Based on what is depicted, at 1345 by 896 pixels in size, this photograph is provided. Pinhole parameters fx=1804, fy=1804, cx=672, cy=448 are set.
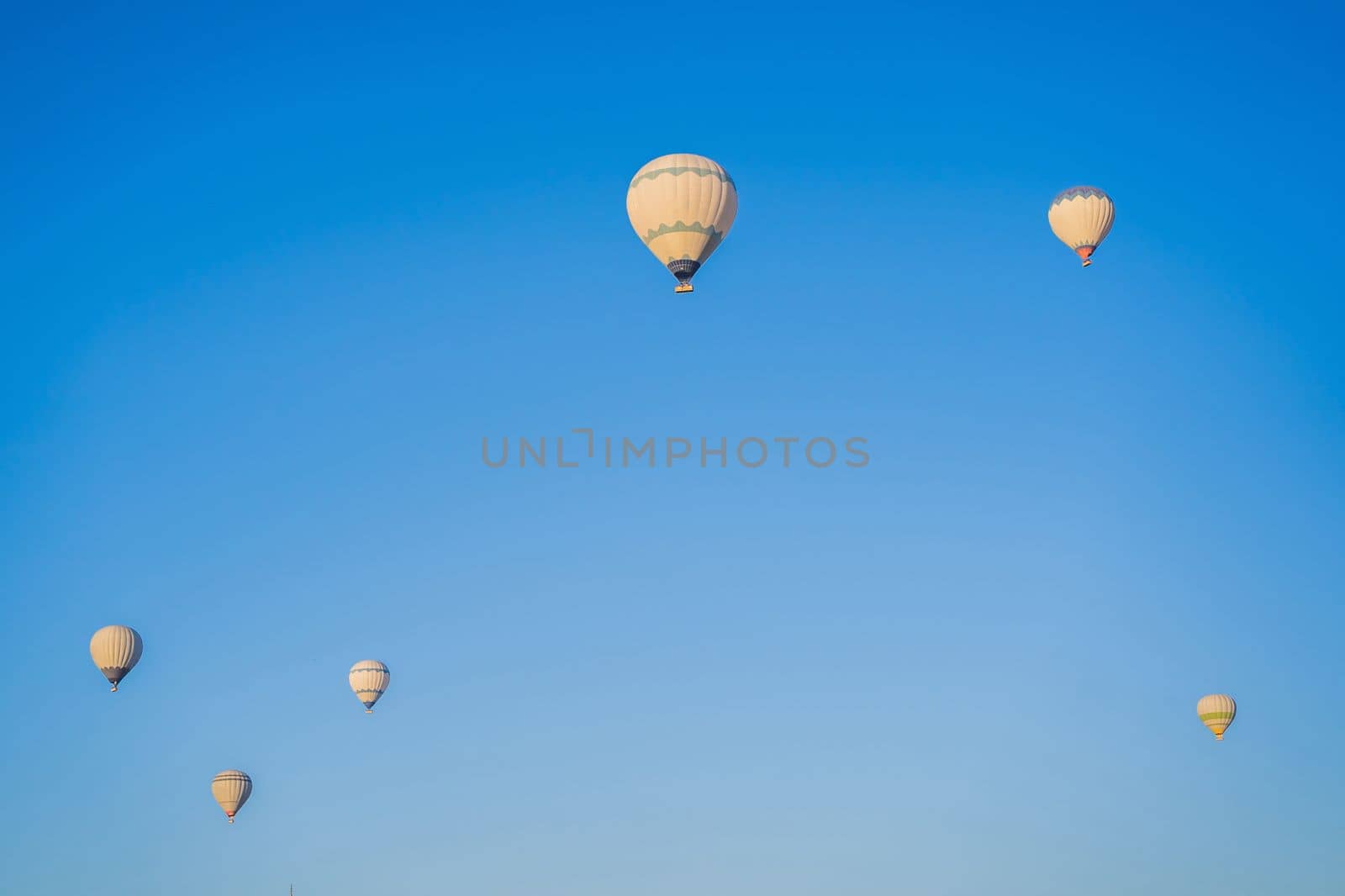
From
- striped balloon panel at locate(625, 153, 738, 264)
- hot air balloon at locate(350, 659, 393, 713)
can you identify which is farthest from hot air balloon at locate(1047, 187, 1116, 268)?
hot air balloon at locate(350, 659, 393, 713)

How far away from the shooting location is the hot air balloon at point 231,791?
9231 centimetres

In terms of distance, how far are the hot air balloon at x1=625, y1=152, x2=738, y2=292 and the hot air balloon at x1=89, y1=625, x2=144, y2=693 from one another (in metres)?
40.9

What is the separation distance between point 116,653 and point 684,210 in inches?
1688

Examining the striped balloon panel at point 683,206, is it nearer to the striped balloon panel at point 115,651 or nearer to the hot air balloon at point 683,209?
the hot air balloon at point 683,209

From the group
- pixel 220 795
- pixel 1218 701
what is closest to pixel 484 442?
pixel 220 795

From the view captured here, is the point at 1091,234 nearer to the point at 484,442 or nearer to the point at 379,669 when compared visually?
the point at 484,442

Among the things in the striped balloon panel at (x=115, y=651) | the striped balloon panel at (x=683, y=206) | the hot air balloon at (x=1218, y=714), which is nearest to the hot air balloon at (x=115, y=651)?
the striped balloon panel at (x=115, y=651)

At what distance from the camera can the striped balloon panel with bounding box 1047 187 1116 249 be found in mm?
76688

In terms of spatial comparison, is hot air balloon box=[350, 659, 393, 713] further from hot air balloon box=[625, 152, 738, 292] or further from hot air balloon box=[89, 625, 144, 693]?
hot air balloon box=[625, 152, 738, 292]

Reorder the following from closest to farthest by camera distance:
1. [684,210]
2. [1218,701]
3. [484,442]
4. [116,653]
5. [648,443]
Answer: [684,210], [484,442], [648,443], [116,653], [1218,701]

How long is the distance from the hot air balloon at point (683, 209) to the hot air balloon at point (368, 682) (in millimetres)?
41026

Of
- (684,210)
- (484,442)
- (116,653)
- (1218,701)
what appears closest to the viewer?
(684,210)

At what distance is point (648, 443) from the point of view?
241 feet

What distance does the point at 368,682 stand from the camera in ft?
313
